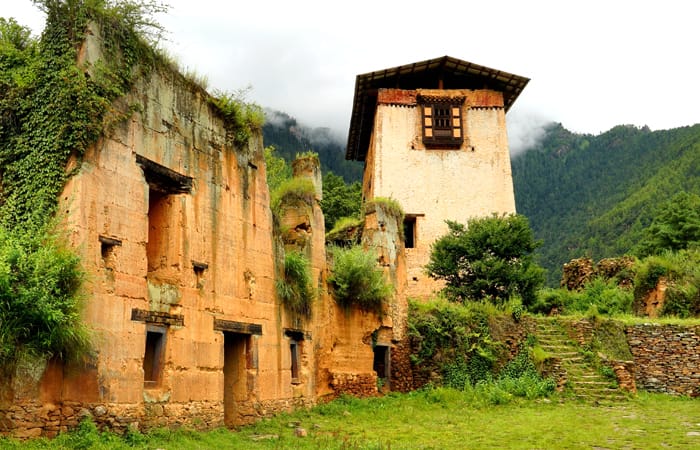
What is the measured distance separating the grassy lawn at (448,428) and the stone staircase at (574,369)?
0.56 meters

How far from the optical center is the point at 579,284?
33.1 metres

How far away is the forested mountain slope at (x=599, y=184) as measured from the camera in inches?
2008

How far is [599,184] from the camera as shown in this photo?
215 ft

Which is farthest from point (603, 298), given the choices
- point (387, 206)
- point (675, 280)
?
point (387, 206)

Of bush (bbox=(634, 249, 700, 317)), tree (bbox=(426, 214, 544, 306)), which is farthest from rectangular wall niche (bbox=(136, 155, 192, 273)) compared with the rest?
bush (bbox=(634, 249, 700, 317))

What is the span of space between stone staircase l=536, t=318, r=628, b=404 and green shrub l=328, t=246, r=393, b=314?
5.43 meters

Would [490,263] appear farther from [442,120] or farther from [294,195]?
[294,195]

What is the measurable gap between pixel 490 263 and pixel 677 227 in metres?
15.9

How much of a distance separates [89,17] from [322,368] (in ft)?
31.5

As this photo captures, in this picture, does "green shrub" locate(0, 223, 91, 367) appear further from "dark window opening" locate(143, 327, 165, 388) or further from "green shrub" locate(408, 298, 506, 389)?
"green shrub" locate(408, 298, 506, 389)

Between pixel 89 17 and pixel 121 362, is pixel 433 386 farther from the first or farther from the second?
pixel 89 17

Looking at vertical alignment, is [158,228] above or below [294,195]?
below

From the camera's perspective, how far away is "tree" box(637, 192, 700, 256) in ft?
119

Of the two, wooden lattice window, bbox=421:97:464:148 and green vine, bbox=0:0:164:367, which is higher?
wooden lattice window, bbox=421:97:464:148
